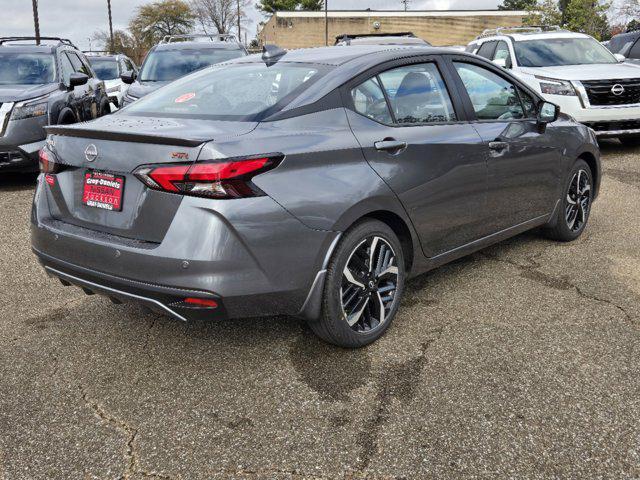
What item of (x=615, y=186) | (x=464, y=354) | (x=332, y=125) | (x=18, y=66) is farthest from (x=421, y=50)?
(x=18, y=66)

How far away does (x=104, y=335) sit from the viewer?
3.49 meters

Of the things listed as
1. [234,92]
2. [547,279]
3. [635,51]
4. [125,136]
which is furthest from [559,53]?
[125,136]

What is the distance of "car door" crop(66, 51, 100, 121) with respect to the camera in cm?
892

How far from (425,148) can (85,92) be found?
7.38 m

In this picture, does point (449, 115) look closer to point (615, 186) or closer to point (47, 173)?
point (47, 173)

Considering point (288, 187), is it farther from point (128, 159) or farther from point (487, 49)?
point (487, 49)

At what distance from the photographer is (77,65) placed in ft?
32.2

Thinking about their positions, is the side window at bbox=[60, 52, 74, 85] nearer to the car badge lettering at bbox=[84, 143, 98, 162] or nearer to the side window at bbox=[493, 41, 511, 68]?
the car badge lettering at bbox=[84, 143, 98, 162]

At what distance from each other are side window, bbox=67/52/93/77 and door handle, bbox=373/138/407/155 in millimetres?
7755

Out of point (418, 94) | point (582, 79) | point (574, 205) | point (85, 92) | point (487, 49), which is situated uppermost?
point (487, 49)

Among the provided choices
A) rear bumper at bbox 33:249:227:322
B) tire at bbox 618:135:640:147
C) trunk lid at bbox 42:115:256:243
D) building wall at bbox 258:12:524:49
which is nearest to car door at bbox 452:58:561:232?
trunk lid at bbox 42:115:256:243

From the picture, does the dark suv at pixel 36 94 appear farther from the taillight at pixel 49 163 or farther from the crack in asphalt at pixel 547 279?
the crack in asphalt at pixel 547 279

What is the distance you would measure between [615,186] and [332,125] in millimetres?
5819

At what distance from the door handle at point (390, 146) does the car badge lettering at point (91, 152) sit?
1378mm
